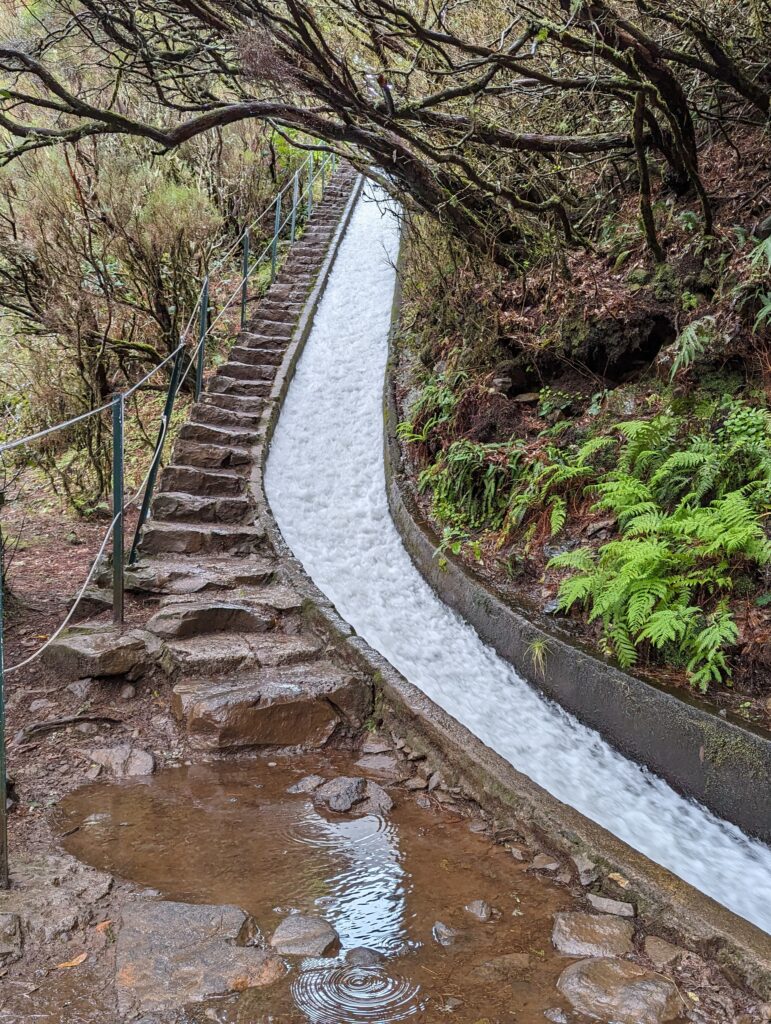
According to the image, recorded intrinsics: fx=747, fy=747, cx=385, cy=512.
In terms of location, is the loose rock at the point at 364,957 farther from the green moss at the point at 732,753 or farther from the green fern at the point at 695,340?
the green fern at the point at 695,340

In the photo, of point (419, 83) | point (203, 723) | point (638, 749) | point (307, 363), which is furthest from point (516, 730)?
point (419, 83)

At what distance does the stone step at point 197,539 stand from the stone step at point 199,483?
60 cm

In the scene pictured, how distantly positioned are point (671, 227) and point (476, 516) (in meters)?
3.06

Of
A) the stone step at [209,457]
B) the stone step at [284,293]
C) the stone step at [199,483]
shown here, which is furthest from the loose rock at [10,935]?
the stone step at [284,293]

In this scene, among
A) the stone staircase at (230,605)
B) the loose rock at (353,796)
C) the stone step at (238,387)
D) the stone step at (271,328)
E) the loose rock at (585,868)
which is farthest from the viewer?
the stone step at (271,328)

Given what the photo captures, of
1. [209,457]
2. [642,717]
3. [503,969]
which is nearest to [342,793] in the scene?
[503,969]

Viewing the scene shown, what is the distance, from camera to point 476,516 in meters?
6.62

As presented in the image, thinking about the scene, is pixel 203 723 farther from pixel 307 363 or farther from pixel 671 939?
pixel 307 363

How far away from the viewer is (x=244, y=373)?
9.27m

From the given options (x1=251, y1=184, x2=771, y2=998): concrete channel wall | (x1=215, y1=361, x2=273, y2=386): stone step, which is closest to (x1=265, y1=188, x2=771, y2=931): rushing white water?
(x1=251, y1=184, x2=771, y2=998): concrete channel wall

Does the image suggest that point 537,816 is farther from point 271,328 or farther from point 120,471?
point 271,328

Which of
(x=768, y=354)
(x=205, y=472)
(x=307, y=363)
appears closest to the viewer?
(x=768, y=354)

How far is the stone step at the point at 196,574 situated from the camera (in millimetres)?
5547

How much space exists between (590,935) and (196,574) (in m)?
3.91
